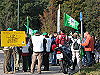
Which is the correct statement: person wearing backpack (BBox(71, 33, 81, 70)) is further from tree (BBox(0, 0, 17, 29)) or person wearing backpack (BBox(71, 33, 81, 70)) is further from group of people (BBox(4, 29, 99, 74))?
tree (BBox(0, 0, 17, 29))

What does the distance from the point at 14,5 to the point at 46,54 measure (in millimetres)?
49677

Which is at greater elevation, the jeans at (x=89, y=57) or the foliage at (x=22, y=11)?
the foliage at (x=22, y=11)

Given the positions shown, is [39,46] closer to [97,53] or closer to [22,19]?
[97,53]

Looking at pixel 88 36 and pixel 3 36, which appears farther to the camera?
pixel 88 36

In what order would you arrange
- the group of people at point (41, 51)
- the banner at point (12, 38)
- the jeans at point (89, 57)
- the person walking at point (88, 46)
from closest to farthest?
the banner at point (12, 38), the group of people at point (41, 51), the person walking at point (88, 46), the jeans at point (89, 57)

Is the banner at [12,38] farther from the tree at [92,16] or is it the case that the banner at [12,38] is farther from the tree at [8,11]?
the tree at [8,11]

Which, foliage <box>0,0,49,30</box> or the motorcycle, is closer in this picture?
the motorcycle

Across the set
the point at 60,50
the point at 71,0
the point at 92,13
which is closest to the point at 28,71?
the point at 60,50

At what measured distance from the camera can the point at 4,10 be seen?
207 ft

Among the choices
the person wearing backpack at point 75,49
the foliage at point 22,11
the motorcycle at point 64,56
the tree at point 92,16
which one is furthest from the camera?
the foliage at point 22,11

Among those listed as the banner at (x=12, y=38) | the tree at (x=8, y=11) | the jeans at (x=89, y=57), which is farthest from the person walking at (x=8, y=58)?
the tree at (x=8, y=11)

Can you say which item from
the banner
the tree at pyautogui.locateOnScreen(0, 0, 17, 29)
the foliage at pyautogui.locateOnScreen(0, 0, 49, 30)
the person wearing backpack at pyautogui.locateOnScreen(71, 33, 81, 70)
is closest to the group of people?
the person wearing backpack at pyautogui.locateOnScreen(71, 33, 81, 70)

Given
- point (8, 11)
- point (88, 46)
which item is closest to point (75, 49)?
point (88, 46)

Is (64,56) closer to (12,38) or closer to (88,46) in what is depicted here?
(88,46)
